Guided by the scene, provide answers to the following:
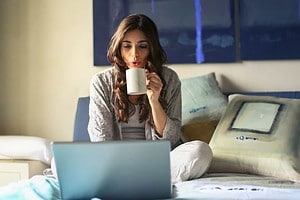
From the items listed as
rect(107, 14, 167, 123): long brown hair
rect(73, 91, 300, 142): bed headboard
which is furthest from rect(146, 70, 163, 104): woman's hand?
rect(73, 91, 300, 142): bed headboard

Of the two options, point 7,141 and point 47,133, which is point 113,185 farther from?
point 47,133

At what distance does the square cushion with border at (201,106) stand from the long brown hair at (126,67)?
255mm

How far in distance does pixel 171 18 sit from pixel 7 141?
42.4 inches

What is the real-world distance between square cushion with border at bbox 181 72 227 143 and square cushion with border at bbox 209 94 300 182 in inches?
5.1

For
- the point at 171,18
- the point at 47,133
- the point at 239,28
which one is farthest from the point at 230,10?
the point at 47,133

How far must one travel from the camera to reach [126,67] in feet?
7.13

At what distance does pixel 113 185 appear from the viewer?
1332 millimetres

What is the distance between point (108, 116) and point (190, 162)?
47cm

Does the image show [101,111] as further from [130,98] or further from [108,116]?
[130,98]

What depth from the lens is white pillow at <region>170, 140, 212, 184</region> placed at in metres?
1.79

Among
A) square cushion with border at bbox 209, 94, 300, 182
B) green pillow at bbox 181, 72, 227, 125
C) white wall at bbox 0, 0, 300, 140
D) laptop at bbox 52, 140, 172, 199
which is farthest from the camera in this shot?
white wall at bbox 0, 0, 300, 140

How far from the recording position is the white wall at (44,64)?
2.95 meters

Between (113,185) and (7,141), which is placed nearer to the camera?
(113,185)

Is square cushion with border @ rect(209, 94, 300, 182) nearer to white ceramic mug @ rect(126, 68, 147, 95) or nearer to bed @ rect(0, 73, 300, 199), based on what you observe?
bed @ rect(0, 73, 300, 199)
